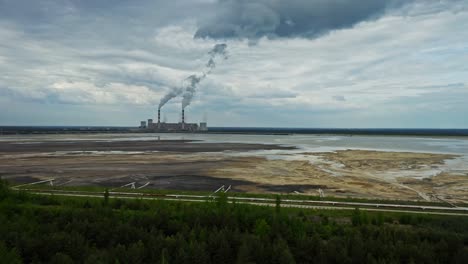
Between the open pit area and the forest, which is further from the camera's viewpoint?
the open pit area

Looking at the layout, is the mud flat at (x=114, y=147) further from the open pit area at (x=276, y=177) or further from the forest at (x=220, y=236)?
the forest at (x=220, y=236)

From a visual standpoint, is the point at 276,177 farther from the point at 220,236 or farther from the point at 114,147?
the point at 114,147

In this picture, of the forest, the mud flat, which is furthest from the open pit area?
the mud flat

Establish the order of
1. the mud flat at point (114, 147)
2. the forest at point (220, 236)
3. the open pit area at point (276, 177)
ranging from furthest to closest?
the mud flat at point (114, 147) < the open pit area at point (276, 177) < the forest at point (220, 236)

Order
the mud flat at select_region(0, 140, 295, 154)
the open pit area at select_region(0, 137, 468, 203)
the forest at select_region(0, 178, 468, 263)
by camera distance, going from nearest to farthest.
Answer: the forest at select_region(0, 178, 468, 263) → the open pit area at select_region(0, 137, 468, 203) → the mud flat at select_region(0, 140, 295, 154)

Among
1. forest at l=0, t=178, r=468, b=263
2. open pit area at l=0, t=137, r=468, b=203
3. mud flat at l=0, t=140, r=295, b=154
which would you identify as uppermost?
forest at l=0, t=178, r=468, b=263

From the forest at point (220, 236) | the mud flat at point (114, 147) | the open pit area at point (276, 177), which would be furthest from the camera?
the mud flat at point (114, 147)

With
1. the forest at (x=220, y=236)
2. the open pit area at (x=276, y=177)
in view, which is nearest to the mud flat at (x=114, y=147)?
the open pit area at (x=276, y=177)

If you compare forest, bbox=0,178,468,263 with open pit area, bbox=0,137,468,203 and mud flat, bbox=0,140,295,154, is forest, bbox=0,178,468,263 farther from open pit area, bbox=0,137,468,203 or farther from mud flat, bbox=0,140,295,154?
mud flat, bbox=0,140,295,154

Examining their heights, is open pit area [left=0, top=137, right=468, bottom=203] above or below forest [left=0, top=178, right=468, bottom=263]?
below
